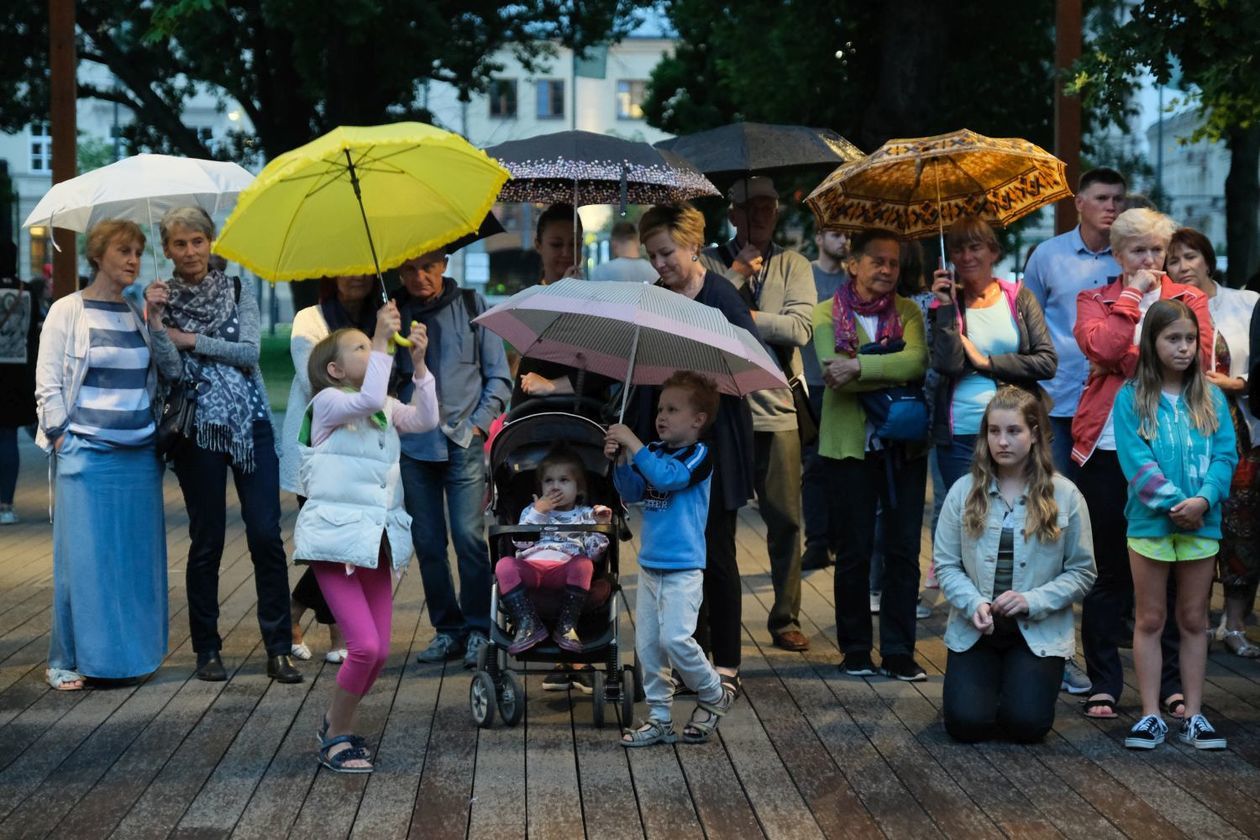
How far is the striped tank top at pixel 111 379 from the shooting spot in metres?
7.58

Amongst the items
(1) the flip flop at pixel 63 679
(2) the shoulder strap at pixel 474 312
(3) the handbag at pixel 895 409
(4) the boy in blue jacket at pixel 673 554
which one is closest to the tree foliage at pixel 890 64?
(2) the shoulder strap at pixel 474 312

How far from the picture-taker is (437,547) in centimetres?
819

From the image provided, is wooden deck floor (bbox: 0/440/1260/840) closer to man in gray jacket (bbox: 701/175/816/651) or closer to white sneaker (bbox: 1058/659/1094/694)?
white sneaker (bbox: 1058/659/1094/694)

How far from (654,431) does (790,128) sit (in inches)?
126

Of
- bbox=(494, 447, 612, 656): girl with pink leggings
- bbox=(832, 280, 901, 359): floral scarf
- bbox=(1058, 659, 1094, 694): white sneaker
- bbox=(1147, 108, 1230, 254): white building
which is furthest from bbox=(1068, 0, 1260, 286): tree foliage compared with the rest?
bbox=(1147, 108, 1230, 254): white building

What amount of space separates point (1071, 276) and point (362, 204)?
330cm

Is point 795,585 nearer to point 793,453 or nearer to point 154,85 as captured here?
point 793,453

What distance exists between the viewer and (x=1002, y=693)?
6609 millimetres

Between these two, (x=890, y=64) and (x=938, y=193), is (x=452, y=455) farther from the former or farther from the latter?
(x=890, y=64)

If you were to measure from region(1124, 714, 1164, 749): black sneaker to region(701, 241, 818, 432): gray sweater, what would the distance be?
236cm

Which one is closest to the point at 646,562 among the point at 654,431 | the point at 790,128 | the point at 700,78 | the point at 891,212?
the point at 654,431

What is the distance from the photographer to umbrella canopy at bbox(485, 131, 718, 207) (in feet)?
26.6

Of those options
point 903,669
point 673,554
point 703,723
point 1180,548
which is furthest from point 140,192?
point 1180,548

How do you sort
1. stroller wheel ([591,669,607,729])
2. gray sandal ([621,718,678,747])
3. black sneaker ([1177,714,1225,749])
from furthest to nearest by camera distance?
stroller wheel ([591,669,607,729]) → gray sandal ([621,718,678,747]) → black sneaker ([1177,714,1225,749])
